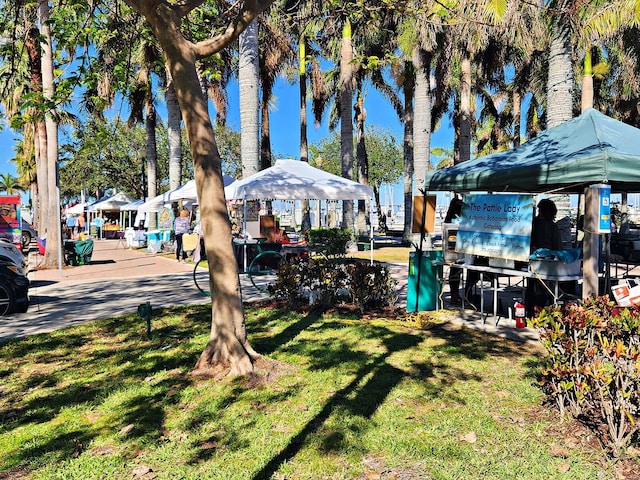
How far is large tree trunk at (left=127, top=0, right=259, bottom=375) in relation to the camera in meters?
4.69

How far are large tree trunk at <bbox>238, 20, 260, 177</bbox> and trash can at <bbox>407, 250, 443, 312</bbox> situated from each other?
24.7 feet

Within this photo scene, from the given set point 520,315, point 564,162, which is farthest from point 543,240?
point 564,162

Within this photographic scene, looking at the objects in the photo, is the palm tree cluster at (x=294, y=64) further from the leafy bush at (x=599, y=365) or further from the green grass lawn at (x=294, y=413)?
the leafy bush at (x=599, y=365)

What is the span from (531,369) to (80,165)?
3918cm

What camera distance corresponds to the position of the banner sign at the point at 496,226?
244 inches

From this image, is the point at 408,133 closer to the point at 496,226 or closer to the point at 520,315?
the point at 496,226

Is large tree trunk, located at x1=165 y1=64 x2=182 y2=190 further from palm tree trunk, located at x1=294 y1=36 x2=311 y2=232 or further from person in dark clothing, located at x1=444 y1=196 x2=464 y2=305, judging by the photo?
person in dark clothing, located at x1=444 y1=196 x2=464 y2=305

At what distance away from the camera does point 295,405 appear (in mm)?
4141

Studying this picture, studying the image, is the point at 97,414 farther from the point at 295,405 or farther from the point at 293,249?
the point at 293,249

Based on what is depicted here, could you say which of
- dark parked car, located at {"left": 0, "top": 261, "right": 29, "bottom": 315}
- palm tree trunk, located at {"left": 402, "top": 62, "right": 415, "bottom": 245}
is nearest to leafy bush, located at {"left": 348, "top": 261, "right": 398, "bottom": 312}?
dark parked car, located at {"left": 0, "top": 261, "right": 29, "bottom": 315}

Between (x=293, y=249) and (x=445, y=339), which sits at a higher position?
(x=293, y=249)

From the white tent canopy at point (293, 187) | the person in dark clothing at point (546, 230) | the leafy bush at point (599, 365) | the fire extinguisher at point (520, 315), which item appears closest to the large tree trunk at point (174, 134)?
the white tent canopy at point (293, 187)

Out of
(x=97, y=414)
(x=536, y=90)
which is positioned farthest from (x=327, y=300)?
(x=536, y=90)

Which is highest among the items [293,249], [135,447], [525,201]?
[525,201]
